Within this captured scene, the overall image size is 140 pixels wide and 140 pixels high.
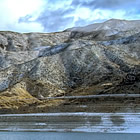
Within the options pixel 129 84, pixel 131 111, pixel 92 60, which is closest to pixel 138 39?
pixel 92 60

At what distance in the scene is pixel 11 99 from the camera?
56.6m

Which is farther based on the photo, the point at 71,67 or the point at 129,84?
the point at 71,67

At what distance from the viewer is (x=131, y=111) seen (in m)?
43.2

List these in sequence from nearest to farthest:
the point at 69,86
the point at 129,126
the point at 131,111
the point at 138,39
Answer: the point at 129,126, the point at 131,111, the point at 69,86, the point at 138,39

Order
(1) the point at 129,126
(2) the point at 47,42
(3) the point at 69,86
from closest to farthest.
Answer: (1) the point at 129,126
(3) the point at 69,86
(2) the point at 47,42

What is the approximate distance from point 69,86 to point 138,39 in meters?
23.0

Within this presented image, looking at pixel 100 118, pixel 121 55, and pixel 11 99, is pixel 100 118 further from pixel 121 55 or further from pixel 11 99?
pixel 121 55

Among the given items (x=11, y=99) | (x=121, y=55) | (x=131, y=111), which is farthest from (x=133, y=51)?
(x=131, y=111)

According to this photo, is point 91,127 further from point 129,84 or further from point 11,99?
point 11,99

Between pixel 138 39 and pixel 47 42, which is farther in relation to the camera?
pixel 47 42

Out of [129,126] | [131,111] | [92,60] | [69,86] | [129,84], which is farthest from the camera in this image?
[92,60]

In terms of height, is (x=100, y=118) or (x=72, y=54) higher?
(x=72, y=54)

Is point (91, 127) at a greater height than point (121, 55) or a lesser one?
lesser

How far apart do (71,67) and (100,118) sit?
102ft
